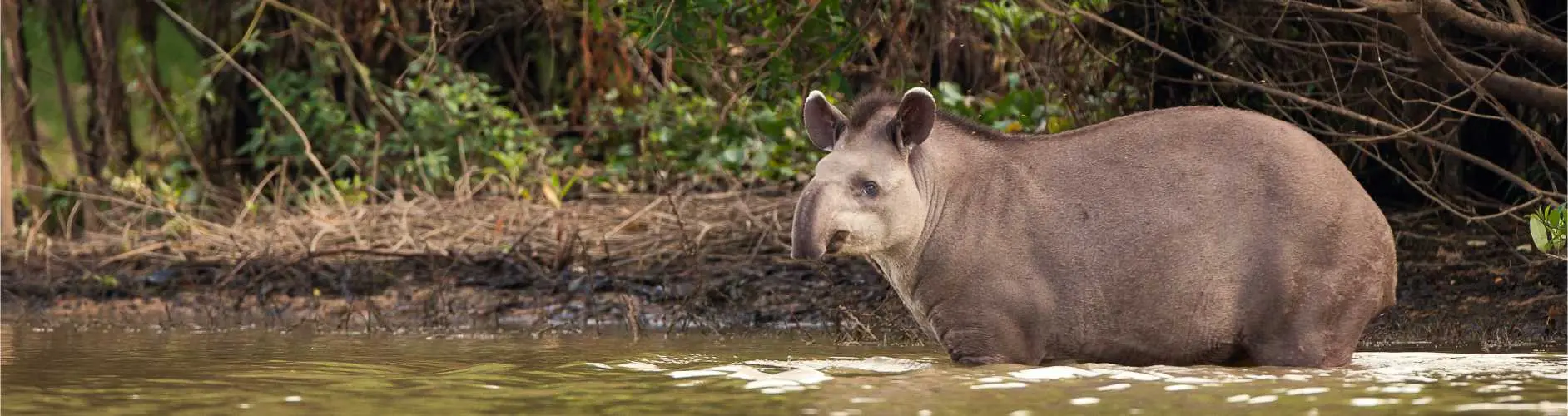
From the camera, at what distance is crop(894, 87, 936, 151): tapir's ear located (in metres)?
6.58

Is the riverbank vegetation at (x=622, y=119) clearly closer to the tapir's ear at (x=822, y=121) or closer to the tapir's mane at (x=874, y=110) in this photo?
the tapir's mane at (x=874, y=110)

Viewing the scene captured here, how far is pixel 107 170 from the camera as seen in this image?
1460cm

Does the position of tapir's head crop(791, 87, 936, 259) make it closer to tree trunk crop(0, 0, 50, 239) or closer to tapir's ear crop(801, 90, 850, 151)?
tapir's ear crop(801, 90, 850, 151)

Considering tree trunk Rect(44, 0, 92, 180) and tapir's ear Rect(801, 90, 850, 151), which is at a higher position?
tree trunk Rect(44, 0, 92, 180)

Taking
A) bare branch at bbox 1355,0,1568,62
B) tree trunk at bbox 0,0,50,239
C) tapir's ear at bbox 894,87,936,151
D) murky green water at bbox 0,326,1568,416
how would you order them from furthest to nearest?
tree trunk at bbox 0,0,50,239, bare branch at bbox 1355,0,1568,62, tapir's ear at bbox 894,87,936,151, murky green water at bbox 0,326,1568,416

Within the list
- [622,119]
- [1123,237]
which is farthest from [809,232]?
[622,119]

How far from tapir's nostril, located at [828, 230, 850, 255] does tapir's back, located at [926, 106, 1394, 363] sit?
1.47 ft

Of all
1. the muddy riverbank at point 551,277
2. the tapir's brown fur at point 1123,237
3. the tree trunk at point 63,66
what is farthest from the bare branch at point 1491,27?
the tree trunk at point 63,66

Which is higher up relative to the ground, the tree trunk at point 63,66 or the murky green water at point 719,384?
the tree trunk at point 63,66

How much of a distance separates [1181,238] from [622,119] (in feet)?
27.2

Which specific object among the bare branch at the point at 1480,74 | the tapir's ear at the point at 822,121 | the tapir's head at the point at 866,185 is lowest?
the tapir's head at the point at 866,185

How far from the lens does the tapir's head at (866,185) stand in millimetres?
6359

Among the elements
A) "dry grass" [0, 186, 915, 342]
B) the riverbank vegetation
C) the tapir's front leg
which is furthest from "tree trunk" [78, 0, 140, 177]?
the tapir's front leg

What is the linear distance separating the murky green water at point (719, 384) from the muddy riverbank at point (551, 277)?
1.49 m
